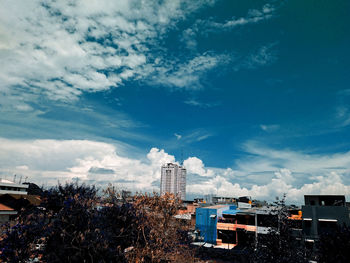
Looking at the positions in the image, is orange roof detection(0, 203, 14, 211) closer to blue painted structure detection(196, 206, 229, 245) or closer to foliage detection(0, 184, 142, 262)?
foliage detection(0, 184, 142, 262)

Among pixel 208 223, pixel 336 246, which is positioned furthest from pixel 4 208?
pixel 336 246

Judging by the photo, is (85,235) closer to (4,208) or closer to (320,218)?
(320,218)

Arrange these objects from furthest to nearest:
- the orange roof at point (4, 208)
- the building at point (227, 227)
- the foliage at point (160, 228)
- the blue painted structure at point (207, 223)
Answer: the blue painted structure at point (207, 223)
the building at point (227, 227)
the orange roof at point (4, 208)
the foliage at point (160, 228)

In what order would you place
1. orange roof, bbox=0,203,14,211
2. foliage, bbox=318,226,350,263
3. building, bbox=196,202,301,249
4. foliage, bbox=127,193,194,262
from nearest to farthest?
foliage, bbox=318,226,350,263
foliage, bbox=127,193,194,262
orange roof, bbox=0,203,14,211
building, bbox=196,202,301,249

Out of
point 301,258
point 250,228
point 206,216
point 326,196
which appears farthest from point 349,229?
point 206,216

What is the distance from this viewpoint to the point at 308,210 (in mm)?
35906

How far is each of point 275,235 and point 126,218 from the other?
1361 cm

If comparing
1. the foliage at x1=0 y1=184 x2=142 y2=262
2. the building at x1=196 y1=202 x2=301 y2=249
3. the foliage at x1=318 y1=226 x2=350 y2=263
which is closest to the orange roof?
the foliage at x1=0 y1=184 x2=142 y2=262

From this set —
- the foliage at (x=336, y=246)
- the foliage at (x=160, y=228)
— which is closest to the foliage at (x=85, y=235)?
the foliage at (x=160, y=228)

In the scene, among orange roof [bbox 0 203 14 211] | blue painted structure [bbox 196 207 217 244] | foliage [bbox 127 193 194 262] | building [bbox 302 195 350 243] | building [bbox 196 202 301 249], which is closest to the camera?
foliage [bbox 127 193 194 262]

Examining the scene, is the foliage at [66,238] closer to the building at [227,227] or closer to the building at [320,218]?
the building at [320,218]

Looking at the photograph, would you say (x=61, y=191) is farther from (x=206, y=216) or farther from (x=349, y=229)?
(x=206, y=216)

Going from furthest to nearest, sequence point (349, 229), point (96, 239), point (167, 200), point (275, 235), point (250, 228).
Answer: point (250, 228) → point (167, 200) → point (275, 235) → point (349, 229) → point (96, 239)

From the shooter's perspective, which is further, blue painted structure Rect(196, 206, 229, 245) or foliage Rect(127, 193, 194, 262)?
blue painted structure Rect(196, 206, 229, 245)
